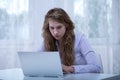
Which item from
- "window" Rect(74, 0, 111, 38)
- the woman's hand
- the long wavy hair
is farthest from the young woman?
"window" Rect(74, 0, 111, 38)

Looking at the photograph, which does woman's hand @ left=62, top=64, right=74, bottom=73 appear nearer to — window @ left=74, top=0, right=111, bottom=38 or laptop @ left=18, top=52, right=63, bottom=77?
laptop @ left=18, top=52, right=63, bottom=77

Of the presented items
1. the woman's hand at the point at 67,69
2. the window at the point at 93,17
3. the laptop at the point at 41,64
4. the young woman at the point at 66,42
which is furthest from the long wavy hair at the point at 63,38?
the window at the point at 93,17

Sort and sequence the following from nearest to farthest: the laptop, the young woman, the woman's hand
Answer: the laptop, the woman's hand, the young woman

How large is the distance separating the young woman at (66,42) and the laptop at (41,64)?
1.33 feet

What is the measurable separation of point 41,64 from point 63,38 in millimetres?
644

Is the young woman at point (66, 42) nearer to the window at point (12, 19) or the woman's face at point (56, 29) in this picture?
the woman's face at point (56, 29)

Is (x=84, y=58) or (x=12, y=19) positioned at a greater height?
(x=12, y=19)

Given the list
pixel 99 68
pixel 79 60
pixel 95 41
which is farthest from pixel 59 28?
pixel 95 41

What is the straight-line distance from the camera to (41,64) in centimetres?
159

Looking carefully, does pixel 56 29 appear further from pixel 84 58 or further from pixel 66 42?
pixel 84 58

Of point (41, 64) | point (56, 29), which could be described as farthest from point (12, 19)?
point (41, 64)

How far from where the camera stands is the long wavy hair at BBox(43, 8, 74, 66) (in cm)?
209

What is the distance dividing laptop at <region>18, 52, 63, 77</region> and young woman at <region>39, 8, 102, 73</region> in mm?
407

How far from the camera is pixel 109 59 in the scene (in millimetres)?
3021
